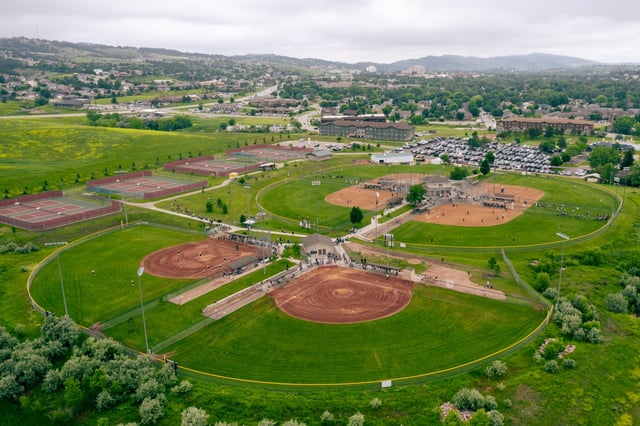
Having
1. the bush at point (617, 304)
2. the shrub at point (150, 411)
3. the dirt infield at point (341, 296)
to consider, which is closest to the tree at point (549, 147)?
the bush at point (617, 304)

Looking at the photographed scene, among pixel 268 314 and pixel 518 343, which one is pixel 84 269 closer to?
pixel 268 314

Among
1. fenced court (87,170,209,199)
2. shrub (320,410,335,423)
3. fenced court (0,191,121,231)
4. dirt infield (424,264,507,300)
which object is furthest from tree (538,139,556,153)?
shrub (320,410,335,423)

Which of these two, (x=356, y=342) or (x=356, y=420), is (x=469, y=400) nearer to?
(x=356, y=420)

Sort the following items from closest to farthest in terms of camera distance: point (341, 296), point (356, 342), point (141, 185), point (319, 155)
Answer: point (356, 342)
point (341, 296)
point (141, 185)
point (319, 155)

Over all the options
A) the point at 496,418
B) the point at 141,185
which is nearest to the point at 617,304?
the point at 496,418

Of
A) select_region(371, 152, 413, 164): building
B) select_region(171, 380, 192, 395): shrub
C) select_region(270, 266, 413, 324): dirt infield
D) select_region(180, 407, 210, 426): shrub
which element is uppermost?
select_region(371, 152, 413, 164): building

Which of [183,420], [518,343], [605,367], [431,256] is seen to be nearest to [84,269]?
[183,420]

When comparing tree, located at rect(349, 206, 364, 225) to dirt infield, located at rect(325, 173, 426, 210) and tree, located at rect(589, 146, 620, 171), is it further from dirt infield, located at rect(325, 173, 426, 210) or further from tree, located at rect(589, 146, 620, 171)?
tree, located at rect(589, 146, 620, 171)
